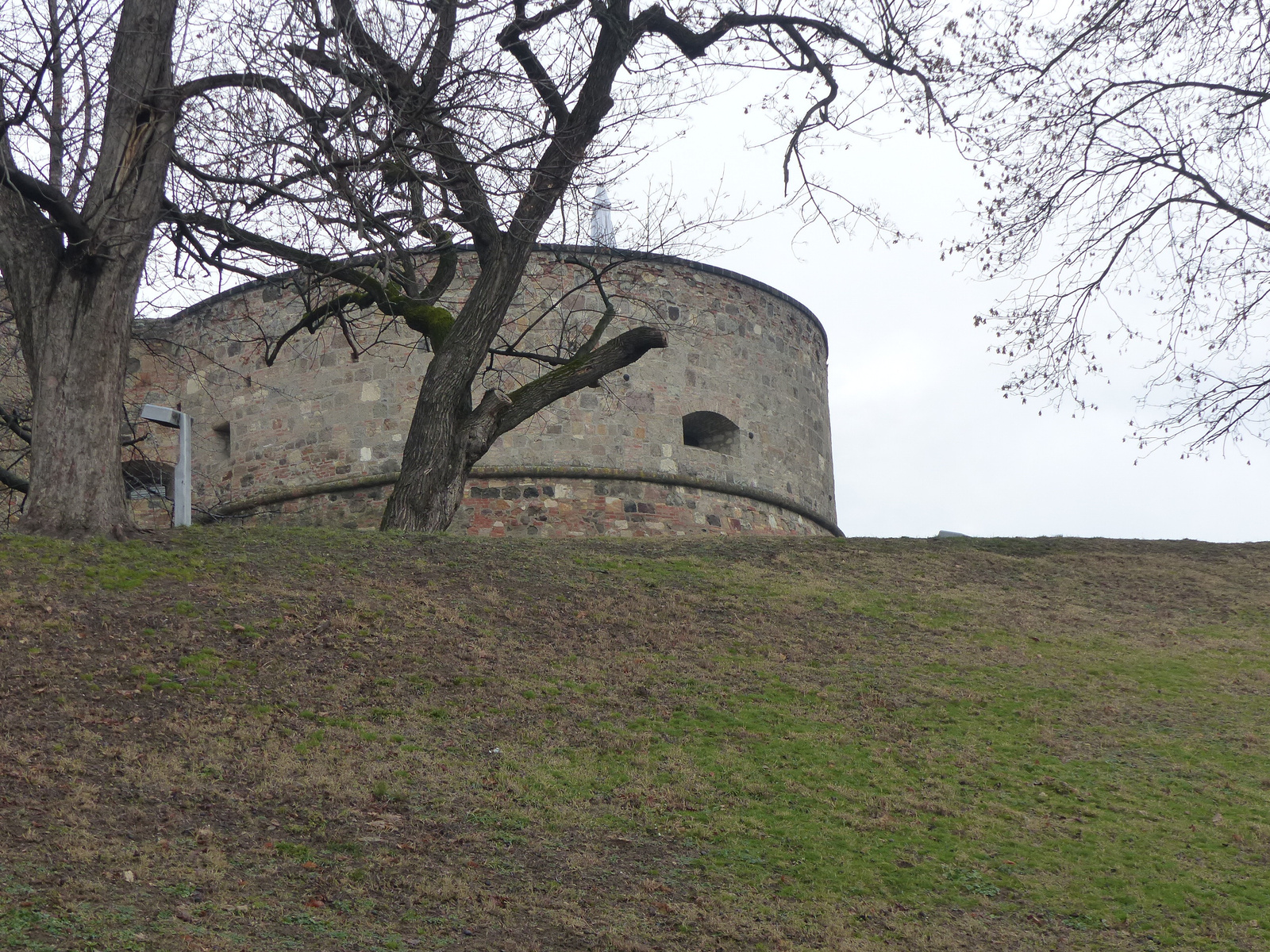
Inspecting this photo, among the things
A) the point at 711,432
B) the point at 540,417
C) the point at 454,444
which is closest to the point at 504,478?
the point at 540,417

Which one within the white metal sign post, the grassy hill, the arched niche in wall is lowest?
the grassy hill

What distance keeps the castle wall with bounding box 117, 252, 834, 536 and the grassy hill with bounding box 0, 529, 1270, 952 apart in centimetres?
489

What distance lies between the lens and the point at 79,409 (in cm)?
761

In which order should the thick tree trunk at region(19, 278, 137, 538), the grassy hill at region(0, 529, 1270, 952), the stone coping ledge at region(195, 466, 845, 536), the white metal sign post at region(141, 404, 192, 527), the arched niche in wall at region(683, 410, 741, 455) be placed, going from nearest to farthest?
1. the grassy hill at region(0, 529, 1270, 952)
2. the thick tree trunk at region(19, 278, 137, 538)
3. the white metal sign post at region(141, 404, 192, 527)
4. the stone coping ledge at region(195, 466, 845, 536)
5. the arched niche in wall at region(683, 410, 741, 455)

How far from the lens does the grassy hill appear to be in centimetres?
430

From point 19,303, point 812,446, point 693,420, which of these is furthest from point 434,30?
point 812,446

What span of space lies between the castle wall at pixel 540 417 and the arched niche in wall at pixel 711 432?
0.05 m

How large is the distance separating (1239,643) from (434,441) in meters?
5.37

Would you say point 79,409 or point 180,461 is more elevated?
point 79,409

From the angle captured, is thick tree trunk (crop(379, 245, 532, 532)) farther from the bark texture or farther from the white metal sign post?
the white metal sign post

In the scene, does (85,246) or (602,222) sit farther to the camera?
(602,222)

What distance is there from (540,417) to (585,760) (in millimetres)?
8549

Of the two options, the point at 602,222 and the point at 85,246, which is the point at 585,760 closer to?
the point at 85,246

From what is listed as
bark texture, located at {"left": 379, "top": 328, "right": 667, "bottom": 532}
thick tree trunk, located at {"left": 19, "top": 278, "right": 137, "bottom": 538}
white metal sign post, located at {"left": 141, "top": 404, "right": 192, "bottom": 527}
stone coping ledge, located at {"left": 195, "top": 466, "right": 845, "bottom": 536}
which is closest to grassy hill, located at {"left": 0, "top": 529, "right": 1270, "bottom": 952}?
thick tree trunk, located at {"left": 19, "top": 278, "right": 137, "bottom": 538}
